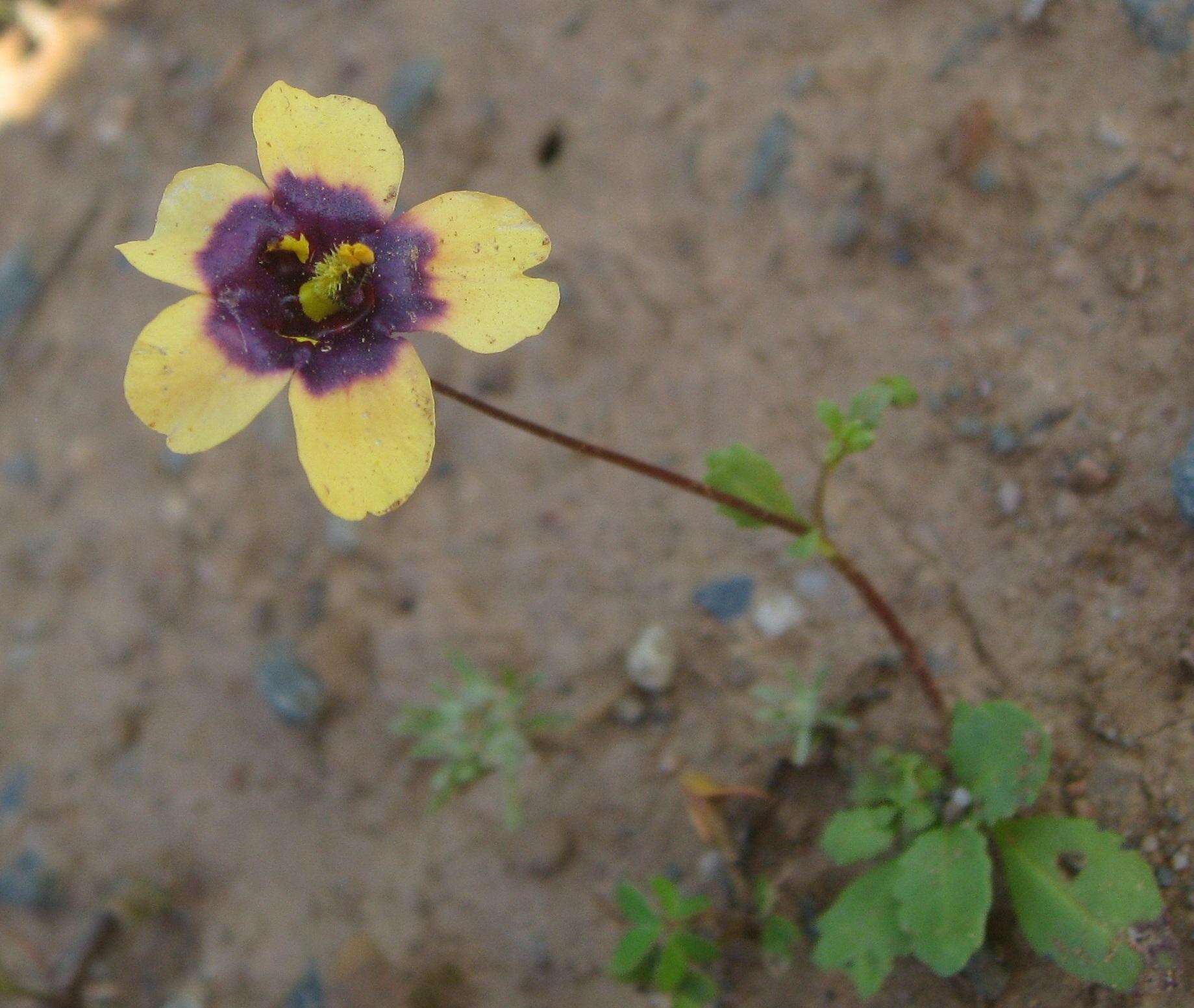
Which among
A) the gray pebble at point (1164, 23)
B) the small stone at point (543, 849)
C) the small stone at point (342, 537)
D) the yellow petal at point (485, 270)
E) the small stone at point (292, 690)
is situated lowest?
the small stone at point (292, 690)

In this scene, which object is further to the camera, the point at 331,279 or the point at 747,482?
the point at 747,482

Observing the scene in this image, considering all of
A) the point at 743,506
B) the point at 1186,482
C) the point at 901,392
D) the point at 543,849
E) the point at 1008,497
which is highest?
the point at 901,392

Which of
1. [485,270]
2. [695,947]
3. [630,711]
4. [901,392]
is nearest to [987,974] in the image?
[695,947]

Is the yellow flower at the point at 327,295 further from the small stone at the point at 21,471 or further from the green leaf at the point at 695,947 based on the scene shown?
the small stone at the point at 21,471

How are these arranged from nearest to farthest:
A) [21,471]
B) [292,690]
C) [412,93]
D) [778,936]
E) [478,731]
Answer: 1. [778,936]
2. [478,731]
3. [292,690]
4. [412,93]
5. [21,471]

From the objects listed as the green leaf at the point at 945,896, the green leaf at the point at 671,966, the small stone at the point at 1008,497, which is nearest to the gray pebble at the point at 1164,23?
the small stone at the point at 1008,497

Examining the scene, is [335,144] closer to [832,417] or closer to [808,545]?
[832,417]

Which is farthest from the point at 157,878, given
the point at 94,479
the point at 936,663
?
the point at 936,663
